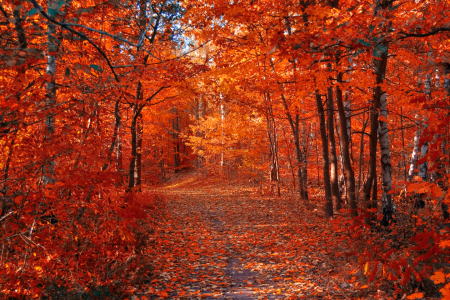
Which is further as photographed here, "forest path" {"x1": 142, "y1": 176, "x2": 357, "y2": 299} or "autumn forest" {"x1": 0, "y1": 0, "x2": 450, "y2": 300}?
Result: "forest path" {"x1": 142, "y1": 176, "x2": 357, "y2": 299}

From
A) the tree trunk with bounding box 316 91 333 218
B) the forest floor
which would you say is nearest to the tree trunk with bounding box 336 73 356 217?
the forest floor

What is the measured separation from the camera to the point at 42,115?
3939 mm

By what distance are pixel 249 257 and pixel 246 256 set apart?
110 mm

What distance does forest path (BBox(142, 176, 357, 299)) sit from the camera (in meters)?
5.43

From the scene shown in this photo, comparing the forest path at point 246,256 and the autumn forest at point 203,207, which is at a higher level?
the autumn forest at point 203,207

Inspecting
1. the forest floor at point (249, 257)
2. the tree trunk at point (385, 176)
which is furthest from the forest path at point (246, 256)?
the tree trunk at point (385, 176)

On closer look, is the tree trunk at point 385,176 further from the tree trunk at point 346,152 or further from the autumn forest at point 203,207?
the tree trunk at point 346,152

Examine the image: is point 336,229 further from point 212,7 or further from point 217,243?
point 212,7

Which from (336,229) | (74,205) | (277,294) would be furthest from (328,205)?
(74,205)

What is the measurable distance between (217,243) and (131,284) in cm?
366

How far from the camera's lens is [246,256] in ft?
24.7

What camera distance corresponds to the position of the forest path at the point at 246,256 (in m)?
5.43

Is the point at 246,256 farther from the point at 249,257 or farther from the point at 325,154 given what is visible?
the point at 325,154

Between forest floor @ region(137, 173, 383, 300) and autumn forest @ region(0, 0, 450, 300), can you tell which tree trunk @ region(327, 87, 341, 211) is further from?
forest floor @ region(137, 173, 383, 300)
